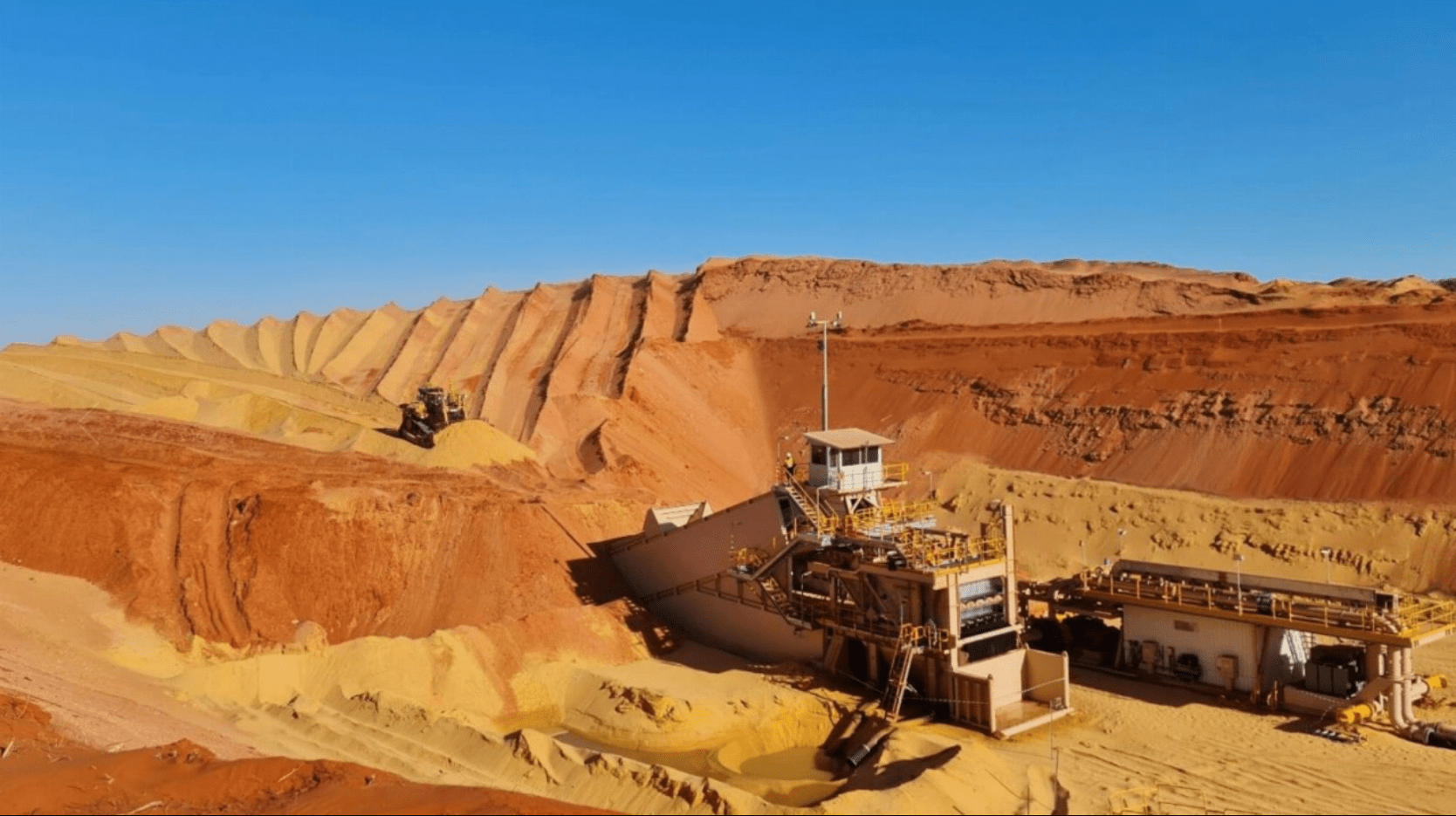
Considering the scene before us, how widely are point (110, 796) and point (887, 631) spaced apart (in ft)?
46.0

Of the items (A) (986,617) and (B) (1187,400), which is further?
(B) (1187,400)

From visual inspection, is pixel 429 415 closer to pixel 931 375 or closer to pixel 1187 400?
pixel 931 375

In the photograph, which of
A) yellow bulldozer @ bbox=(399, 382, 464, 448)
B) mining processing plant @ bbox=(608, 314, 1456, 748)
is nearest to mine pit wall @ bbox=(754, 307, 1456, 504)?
mining processing plant @ bbox=(608, 314, 1456, 748)

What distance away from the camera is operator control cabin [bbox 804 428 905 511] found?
2392 centimetres

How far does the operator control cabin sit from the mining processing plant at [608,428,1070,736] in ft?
0.10

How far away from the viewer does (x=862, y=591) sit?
22.8m

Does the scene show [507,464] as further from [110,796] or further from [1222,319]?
[1222,319]

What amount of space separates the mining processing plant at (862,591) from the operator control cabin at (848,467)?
0.03 meters

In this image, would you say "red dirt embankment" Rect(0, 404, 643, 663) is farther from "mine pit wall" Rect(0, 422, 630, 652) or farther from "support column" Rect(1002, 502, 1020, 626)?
"support column" Rect(1002, 502, 1020, 626)

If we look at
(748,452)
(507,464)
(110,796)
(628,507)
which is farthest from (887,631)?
(748,452)

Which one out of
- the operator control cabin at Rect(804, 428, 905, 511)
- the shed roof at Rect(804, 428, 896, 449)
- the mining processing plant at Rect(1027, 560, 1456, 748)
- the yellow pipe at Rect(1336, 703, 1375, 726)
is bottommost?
the yellow pipe at Rect(1336, 703, 1375, 726)

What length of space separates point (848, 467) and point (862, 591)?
289cm

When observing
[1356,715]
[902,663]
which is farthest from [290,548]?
[1356,715]

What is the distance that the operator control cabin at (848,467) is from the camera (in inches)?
942
